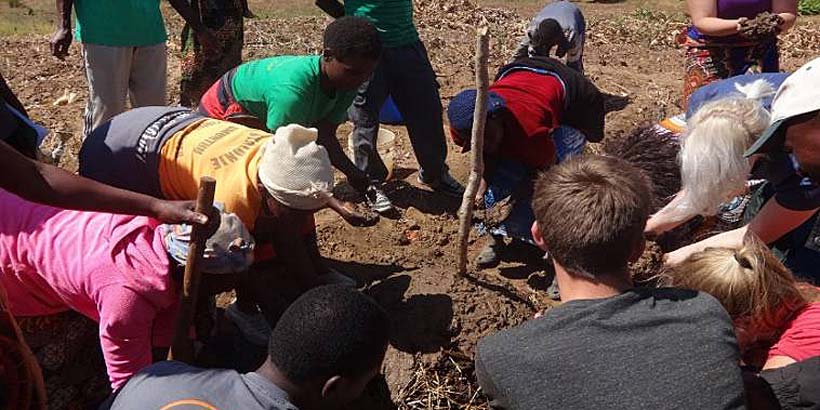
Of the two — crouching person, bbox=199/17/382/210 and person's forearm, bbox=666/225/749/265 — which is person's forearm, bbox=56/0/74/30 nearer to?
crouching person, bbox=199/17/382/210

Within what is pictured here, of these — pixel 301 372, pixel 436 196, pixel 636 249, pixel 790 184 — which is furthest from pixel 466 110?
pixel 301 372

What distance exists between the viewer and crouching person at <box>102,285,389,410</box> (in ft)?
5.92

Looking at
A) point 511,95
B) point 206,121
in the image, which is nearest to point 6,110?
point 206,121

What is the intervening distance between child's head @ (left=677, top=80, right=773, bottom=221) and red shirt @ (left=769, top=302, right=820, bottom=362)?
0.94 metres

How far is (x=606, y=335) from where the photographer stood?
1684mm

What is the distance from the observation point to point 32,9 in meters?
15.8

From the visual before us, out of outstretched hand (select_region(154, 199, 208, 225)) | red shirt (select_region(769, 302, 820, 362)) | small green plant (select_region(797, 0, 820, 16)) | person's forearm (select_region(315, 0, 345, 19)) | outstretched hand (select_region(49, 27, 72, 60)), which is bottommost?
small green plant (select_region(797, 0, 820, 16))

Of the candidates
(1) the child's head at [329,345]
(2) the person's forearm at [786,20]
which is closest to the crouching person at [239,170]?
(1) the child's head at [329,345]

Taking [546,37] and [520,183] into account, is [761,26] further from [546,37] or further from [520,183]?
[546,37]

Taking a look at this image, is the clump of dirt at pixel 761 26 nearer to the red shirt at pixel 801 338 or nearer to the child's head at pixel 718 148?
the child's head at pixel 718 148

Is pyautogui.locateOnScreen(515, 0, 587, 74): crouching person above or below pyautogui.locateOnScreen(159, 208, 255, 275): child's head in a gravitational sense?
below

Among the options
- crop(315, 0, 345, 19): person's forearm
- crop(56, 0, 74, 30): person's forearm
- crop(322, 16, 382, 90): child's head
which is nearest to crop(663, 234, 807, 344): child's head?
crop(322, 16, 382, 90): child's head

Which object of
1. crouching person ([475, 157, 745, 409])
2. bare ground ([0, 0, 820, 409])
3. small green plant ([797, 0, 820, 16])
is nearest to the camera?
crouching person ([475, 157, 745, 409])

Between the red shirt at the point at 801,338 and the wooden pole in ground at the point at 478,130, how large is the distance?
5.32 feet
